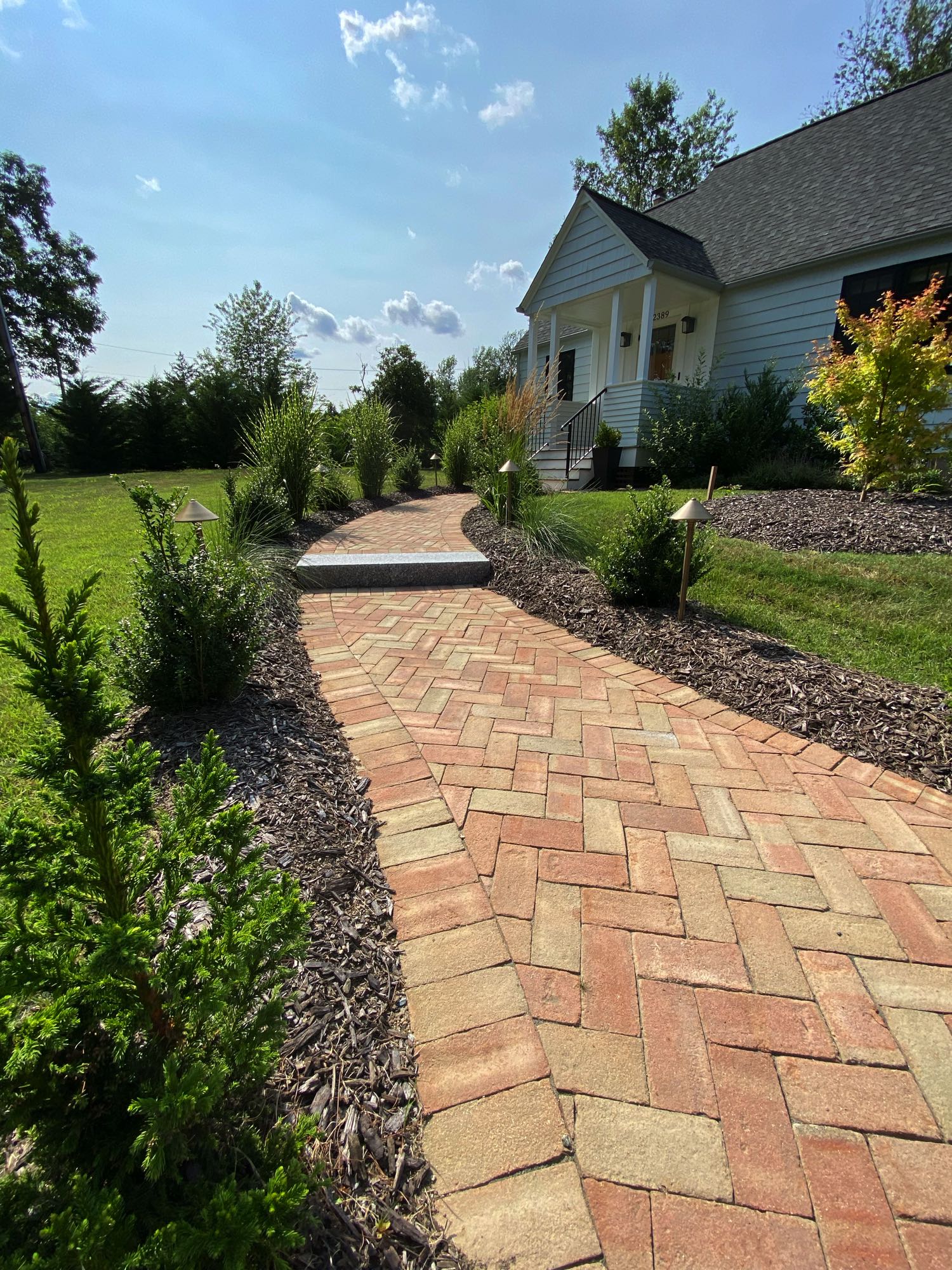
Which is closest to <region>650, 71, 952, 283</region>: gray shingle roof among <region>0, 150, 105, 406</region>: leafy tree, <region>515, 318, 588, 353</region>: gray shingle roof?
<region>515, 318, 588, 353</region>: gray shingle roof

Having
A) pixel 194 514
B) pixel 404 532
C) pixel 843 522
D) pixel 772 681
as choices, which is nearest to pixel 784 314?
pixel 843 522

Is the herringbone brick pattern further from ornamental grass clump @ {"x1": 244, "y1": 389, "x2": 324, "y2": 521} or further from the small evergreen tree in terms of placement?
the small evergreen tree

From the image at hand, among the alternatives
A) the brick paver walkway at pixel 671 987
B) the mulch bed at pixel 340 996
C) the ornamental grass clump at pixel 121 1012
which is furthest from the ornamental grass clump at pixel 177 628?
the ornamental grass clump at pixel 121 1012

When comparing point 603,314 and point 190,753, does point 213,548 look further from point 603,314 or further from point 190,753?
point 603,314

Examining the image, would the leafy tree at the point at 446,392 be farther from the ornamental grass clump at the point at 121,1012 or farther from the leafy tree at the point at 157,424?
the ornamental grass clump at the point at 121,1012

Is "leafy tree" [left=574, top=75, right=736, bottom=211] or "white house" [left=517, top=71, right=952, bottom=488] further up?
"leafy tree" [left=574, top=75, right=736, bottom=211]

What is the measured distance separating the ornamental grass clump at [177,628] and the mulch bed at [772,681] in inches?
84.1

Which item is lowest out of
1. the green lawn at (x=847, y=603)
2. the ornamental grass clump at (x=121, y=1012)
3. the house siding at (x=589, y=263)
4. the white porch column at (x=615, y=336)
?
the green lawn at (x=847, y=603)

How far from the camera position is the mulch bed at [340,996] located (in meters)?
0.96

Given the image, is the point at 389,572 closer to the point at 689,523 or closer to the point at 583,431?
the point at 689,523

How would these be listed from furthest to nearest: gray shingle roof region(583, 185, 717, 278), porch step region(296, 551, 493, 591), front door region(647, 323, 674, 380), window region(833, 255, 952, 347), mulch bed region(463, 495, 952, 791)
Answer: front door region(647, 323, 674, 380) < gray shingle roof region(583, 185, 717, 278) < window region(833, 255, 952, 347) < porch step region(296, 551, 493, 591) < mulch bed region(463, 495, 952, 791)

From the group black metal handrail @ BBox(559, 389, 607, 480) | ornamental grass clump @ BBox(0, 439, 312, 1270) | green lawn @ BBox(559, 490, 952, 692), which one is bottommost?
green lawn @ BBox(559, 490, 952, 692)

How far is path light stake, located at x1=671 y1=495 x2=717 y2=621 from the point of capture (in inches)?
126

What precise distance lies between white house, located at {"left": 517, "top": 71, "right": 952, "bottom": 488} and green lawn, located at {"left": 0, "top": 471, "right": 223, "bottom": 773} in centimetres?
589
